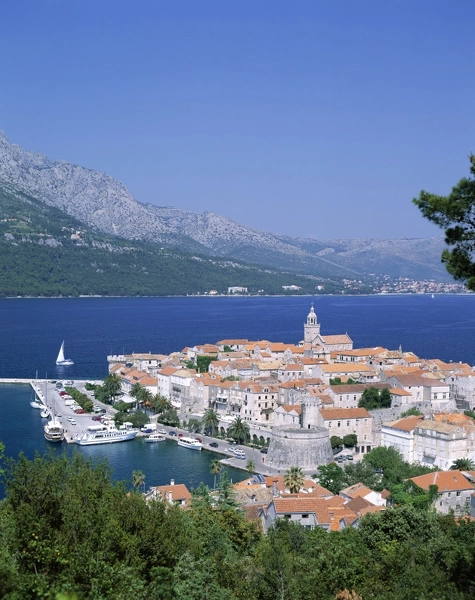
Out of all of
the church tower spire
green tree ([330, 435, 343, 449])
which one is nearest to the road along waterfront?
green tree ([330, 435, 343, 449])

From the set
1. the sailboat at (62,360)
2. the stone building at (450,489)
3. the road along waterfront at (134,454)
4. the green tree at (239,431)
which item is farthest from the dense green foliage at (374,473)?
the sailboat at (62,360)

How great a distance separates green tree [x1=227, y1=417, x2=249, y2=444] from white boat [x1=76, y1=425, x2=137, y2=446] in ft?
21.8

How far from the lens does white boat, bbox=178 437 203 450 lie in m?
47.2

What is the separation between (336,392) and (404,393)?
4.35 metres

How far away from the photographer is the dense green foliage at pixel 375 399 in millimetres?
49844

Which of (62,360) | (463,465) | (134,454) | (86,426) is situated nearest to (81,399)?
(86,426)

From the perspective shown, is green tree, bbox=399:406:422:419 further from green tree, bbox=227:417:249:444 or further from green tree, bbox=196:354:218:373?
green tree, bbox=196:354:218:373

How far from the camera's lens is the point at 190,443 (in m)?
47.5

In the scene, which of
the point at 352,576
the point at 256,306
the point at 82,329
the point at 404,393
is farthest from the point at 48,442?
the point at 256,306

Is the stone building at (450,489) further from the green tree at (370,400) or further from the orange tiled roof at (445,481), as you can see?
the green tree at (370,400)

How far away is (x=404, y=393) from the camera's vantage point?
5034 centimetres

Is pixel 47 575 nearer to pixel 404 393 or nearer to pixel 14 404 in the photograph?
pixel 404 393

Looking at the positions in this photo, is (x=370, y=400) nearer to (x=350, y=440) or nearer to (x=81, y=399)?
(x=350, y=440)

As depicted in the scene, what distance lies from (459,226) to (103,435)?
39637 millimetres
